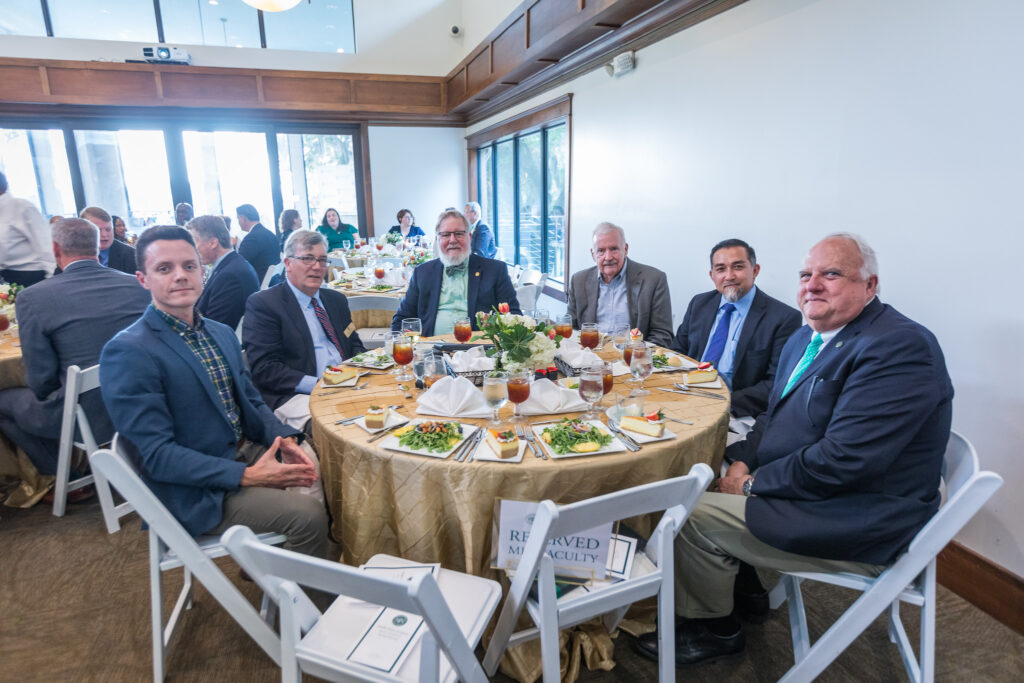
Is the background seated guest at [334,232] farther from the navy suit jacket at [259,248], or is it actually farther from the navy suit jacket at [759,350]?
the navy suit jacket at [759,350]

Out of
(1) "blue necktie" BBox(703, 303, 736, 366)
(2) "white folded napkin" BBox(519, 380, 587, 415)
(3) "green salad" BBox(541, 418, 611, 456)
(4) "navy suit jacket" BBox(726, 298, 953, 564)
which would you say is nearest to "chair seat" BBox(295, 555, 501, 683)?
(3) "green salad" BBox(541, 418, 611, 456)

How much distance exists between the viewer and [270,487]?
1.80 meters

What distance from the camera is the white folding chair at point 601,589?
120 centimetres

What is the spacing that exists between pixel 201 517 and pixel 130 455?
288 mm

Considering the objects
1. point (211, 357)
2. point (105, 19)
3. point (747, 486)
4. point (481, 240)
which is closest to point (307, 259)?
point (211, 357)

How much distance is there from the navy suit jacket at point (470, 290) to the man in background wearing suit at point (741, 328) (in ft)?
4.08

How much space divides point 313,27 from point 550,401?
938 cm

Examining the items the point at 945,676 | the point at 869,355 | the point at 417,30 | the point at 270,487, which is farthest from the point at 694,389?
the point at 417,30

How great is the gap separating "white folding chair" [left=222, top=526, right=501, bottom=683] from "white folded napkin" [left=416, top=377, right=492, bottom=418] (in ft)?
1.62

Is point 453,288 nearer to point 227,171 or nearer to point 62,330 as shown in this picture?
point 62,330

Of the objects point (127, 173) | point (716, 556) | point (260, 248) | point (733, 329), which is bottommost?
point (716, 556)

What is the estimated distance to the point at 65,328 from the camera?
2.57 meters

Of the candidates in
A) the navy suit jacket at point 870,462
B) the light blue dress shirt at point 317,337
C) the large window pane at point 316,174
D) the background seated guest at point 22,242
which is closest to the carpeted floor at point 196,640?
the navy suit jacket at point 870,462

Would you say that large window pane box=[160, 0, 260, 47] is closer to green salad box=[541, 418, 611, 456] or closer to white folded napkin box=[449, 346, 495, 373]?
white folded napkin box=[449, 346, 495, 373]
